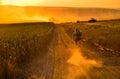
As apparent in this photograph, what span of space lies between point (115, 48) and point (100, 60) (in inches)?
228

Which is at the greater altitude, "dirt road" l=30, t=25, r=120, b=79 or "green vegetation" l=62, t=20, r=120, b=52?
"green vegetation" l=62, t=20, r=120, b=52

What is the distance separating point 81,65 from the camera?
15.6 meters

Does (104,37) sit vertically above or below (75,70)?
above

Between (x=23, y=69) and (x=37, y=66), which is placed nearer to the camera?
(x=23, y=69)

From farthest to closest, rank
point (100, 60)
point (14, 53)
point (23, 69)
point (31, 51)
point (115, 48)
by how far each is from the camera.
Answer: point (115, 48) → point (31, 51) → point (100, 60) → point (14, 53) → point (23, 69)

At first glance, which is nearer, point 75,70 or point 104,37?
point 75,70

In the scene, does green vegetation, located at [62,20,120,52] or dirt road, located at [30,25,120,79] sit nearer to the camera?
dirt road, located at [30,25,120,79]

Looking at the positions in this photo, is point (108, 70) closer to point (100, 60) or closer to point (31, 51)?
point (100, 60)

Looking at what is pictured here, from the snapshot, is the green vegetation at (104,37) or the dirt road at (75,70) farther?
the green vegetation at (104,37)

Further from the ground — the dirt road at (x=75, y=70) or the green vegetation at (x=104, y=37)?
the green vegetation at (x=104, y=37)

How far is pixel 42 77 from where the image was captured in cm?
1223

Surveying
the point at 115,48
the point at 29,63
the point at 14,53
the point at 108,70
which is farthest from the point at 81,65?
the point at 115,48

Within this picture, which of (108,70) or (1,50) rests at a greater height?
(1,50)

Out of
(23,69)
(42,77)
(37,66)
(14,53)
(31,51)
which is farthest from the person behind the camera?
(31,51)
